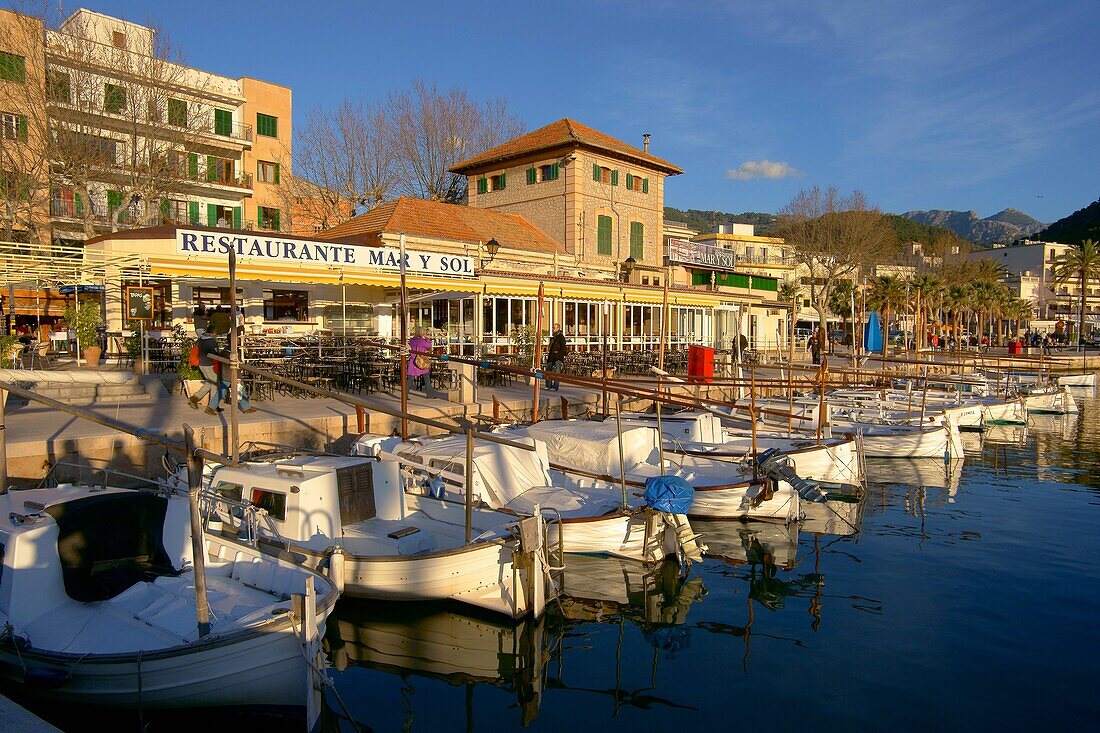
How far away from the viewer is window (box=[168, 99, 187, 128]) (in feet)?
107

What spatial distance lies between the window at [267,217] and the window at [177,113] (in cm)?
1090

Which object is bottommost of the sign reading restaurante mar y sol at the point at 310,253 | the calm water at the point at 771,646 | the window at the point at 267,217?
the calm water at the point at 771,646

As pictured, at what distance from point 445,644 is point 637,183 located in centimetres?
3455

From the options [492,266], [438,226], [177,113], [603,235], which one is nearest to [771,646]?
[492,266]

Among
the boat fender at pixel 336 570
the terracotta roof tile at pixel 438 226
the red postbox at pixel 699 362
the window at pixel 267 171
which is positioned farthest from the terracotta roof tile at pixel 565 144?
the boat fender at pixel 336 570

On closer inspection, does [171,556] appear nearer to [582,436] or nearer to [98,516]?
[98,516]

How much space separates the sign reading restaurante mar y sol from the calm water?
1282 centimetres

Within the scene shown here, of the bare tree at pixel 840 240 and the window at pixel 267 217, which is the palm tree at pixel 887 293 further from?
the window at pixel 267 217

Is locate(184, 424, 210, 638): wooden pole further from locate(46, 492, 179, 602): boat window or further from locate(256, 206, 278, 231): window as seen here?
locate(256, 206, 278, 231): window

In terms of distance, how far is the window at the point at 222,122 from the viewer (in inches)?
1642

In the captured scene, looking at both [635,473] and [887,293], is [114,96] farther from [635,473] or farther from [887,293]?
[887,293]

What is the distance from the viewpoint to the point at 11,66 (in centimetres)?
2902

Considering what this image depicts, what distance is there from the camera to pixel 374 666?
8469mm

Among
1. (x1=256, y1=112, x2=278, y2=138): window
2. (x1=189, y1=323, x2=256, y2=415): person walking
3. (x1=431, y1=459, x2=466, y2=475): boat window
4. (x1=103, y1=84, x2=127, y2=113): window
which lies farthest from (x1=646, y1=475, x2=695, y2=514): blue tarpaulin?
(x1=256, y1=112, x2=278, y2=138): window
